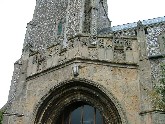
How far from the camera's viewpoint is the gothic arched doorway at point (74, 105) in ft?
34.3

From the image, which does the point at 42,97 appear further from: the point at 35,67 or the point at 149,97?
the point at 149,97

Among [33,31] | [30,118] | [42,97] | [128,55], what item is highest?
[33,31]

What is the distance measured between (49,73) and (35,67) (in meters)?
0.77

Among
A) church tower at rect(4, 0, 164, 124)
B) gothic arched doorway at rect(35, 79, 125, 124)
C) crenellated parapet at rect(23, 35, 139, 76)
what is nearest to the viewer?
church tower at rect(4, 0, 164, 124)

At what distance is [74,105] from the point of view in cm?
1120

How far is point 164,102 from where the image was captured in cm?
878

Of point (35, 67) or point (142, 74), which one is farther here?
point (35, 67)

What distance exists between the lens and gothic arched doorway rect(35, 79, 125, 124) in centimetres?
1047

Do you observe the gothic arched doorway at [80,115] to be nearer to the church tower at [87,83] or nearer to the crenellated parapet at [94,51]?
the church tower at [87,83]

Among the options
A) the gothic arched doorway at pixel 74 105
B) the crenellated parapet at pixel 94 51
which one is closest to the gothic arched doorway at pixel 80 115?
the gothic arched doorway at pixel 74 105

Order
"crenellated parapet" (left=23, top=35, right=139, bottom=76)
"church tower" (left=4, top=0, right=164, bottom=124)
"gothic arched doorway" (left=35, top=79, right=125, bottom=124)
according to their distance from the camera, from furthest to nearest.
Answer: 1. "crenellated parapet" (left=23, top=35, right=139, bottom=76)
2. "gothic arched doorway" (left=35, top=79, right=125, bottom=124)
3. "church tower" (left=4, top=0, right=164, bottom=124)

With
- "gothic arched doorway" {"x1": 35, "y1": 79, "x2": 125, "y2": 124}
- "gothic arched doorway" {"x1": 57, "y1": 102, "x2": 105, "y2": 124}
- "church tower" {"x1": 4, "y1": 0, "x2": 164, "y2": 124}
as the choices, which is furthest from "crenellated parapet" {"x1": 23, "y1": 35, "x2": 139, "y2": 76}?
"gothic arched doorway" {"x1": 57, "y1": 102, "x2": 105, "y2": 124}

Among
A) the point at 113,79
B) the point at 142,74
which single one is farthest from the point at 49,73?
the point at 142,74

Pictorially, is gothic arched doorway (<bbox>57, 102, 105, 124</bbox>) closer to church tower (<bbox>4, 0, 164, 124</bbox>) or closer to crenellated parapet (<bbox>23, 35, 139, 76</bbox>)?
church tower (<bbox>4, 0, 164, 124</bbox>)
